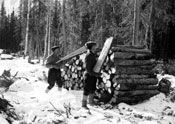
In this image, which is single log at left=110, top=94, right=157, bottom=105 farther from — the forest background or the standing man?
the forest background

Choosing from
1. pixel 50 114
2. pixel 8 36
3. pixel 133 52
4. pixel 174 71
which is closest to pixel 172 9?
pixel 174 71

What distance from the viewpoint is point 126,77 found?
7281 millimetres

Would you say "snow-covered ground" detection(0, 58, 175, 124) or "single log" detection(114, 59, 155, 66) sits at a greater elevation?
"single log" detection(114, 59, 155, 66)

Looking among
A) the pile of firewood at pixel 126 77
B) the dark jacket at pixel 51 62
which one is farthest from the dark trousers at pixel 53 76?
the pile of firewood at pixel 126 77

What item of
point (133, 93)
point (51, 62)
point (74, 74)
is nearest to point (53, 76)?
point (51, 62)

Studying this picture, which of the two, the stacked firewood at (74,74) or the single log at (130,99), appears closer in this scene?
the single log at (130,99)

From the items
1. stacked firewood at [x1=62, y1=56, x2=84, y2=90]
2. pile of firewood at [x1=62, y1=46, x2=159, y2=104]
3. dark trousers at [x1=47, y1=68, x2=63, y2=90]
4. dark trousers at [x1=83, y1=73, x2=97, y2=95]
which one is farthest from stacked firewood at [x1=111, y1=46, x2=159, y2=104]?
dark trousers at [x1=47, y1=68, x2=63, y2=90]

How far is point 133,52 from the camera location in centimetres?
777

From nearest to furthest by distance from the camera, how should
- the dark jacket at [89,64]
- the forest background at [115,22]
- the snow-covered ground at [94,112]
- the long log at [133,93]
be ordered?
1. the snow-covered ground at [94,112]
2. the dark jacket at [89,64]
3. the long log at [133,93]
4. the forest background at [115,22]

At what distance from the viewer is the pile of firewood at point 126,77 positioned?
716cm

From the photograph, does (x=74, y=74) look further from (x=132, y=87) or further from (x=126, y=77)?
(x=132, y=87)

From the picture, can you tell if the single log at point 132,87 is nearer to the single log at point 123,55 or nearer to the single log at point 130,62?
the single log at point 130,62

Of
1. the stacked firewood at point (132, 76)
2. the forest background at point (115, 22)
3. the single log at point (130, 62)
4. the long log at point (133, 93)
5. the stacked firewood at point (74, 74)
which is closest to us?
the long log at point (133, 93)

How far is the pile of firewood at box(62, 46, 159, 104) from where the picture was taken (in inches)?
282
